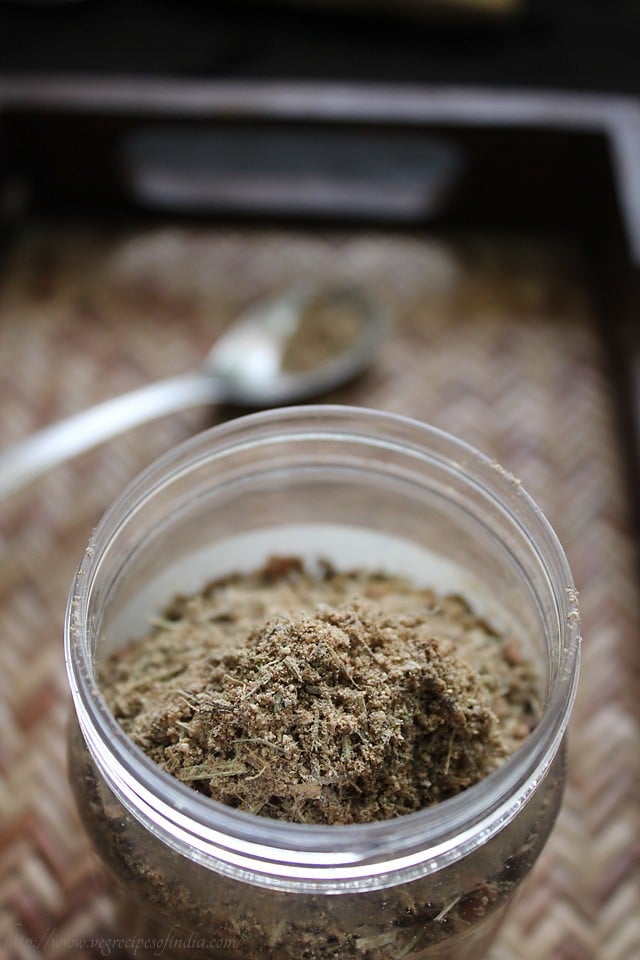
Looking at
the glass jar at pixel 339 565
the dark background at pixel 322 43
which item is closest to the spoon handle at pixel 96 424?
the glass jar at pixel 339 565

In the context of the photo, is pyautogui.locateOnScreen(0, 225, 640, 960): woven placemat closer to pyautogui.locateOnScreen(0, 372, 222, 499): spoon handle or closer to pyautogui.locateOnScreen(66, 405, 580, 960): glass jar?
pyautogui.locateOnScreen(0, 372, 222, 499): spoon handle

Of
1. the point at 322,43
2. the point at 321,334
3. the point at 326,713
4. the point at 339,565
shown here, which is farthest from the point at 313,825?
the point at 322,43

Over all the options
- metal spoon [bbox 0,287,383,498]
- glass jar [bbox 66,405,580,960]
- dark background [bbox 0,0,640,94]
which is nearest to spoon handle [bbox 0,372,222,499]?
metal spoon [bbox 0,287,383,498]

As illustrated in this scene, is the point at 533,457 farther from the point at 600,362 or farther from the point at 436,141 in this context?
the point at 436,141

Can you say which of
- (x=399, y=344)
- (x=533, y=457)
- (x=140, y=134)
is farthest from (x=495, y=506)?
(x=140, y=134)

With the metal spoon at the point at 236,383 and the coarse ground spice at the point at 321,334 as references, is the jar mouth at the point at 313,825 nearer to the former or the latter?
the metal spoon at the point at 236,383

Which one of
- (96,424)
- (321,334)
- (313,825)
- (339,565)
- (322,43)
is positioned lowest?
(313,825)

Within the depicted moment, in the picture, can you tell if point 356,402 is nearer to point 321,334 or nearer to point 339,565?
point 321,334
